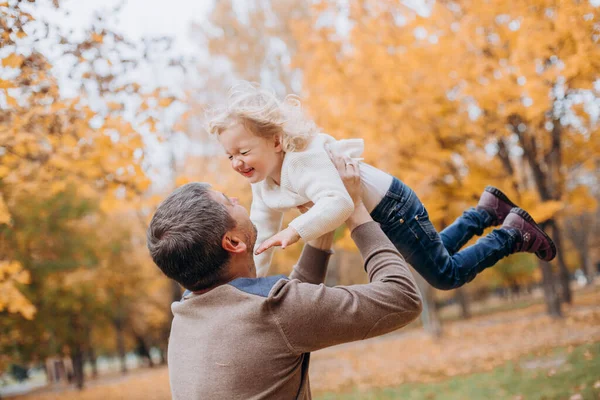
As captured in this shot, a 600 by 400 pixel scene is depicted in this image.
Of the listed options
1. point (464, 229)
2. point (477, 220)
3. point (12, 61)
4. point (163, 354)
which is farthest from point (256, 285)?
point (163, 354)

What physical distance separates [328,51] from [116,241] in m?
13.4

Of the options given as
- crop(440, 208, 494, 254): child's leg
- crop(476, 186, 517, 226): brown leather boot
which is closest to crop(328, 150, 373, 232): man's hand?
crop(440, 208, 494, 254): child's leg

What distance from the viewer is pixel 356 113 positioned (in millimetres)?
9859

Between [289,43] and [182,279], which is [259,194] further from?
[289,43]

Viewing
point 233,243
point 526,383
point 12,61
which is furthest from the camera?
point 526,383

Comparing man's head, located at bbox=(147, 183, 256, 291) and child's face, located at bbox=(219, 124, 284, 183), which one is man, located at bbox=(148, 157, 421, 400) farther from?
child's face, located at bbox=(219, 124, 284, 183)

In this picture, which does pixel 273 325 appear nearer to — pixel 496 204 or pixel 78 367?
pixel 496 204

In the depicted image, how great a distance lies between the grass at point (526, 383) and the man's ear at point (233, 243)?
4.08m

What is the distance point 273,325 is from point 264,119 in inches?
46.9

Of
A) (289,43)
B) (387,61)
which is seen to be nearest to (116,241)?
(289,43)

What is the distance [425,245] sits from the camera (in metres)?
2.54

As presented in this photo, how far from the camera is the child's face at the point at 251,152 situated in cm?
258

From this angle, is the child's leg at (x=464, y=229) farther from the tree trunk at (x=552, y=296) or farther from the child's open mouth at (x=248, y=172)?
the tree trunk at (x=552, y=296)

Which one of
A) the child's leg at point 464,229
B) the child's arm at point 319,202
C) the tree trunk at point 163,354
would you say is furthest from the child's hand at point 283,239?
the tree trunk at point 163,354
